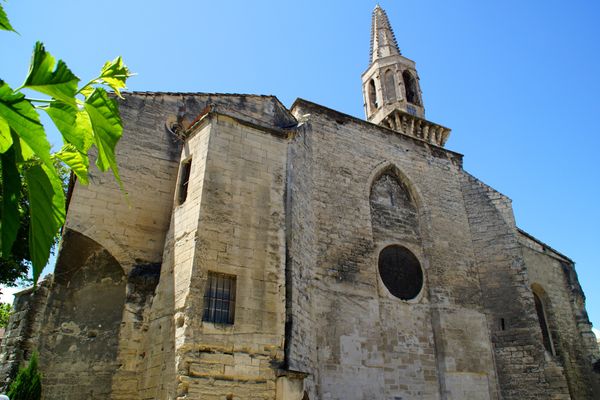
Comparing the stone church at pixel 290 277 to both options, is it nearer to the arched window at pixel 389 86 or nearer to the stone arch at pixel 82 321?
the stone arch at pixel 82 321

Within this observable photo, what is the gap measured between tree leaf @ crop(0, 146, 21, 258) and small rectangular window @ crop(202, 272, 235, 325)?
22.4ft

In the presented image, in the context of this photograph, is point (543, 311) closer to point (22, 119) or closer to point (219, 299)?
point (219, 299)

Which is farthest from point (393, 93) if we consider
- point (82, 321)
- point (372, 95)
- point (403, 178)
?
point (82, 321)

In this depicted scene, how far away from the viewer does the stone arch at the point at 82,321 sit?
805 centimetres

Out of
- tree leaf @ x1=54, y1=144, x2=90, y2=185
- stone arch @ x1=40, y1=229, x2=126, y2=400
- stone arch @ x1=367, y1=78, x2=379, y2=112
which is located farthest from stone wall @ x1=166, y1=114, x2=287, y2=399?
stone arch @ x1=367, y1=78, x2=379, y2=112

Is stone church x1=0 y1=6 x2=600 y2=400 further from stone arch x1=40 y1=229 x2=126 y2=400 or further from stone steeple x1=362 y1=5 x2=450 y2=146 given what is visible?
stone steeple x1=362 y1=5 x2=450 y2=146

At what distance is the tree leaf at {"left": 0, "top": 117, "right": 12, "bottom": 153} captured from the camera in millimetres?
964

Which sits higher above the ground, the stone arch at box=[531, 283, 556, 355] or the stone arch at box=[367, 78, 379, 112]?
the stone arch at box=[367, 78, 379, 112]

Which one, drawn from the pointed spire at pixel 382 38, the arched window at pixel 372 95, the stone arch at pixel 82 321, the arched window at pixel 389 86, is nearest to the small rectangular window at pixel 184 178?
the stone arch at pixel 82 321

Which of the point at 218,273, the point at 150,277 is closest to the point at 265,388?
the point at 218,273

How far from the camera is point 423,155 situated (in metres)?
15.3

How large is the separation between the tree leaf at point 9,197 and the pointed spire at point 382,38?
21276 millimetres

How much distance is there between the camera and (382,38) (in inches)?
869

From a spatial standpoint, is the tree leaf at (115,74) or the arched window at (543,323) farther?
the arched window at (543,323)
